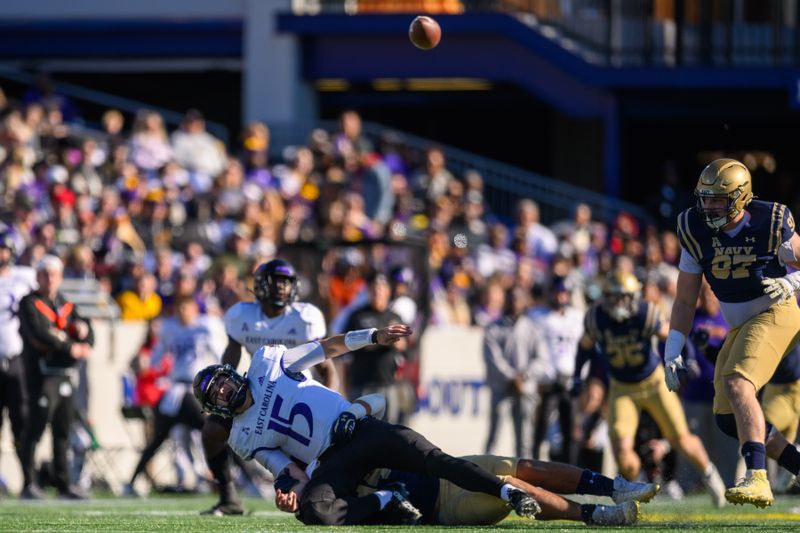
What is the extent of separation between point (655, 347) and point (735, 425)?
3.30 meters

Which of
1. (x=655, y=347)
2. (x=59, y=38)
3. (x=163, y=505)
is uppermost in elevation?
(x=59, y=38)

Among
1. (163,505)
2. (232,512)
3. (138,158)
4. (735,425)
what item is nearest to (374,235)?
(138,158)

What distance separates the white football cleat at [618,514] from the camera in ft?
27.6

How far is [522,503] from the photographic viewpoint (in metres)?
8.14

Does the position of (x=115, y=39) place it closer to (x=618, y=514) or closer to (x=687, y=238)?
(x=687, y=238)

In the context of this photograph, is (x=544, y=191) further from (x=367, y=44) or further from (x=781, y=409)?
(x=781, y=409)

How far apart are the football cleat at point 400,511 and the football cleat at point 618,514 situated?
0.93 metres

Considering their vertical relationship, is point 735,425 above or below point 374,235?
below

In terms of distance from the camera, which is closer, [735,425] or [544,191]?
[735,425]

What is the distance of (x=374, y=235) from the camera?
55.3 ft

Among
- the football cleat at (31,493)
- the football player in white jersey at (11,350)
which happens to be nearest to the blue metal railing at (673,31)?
the football player in white jersey at (11,350)

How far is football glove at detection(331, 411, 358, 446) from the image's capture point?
8625mm

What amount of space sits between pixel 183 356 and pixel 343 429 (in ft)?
17.9

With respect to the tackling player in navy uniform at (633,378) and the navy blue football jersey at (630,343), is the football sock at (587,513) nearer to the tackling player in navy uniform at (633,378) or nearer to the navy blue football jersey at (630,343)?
the tackling player in navy uniform at (633,378)
